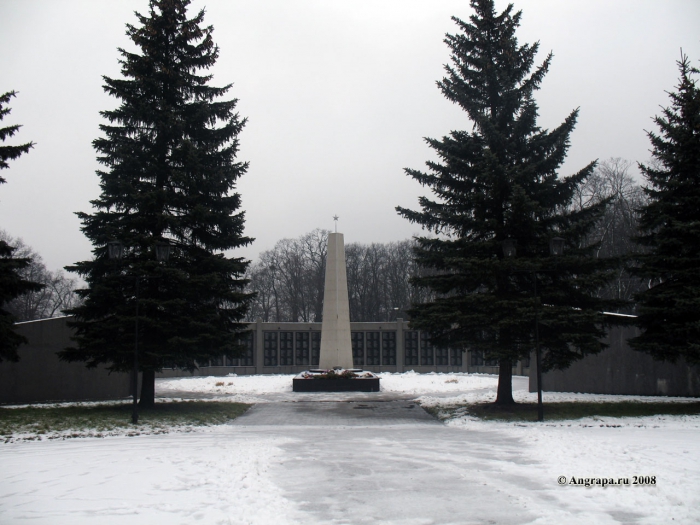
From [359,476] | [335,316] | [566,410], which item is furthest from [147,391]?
[335,316]

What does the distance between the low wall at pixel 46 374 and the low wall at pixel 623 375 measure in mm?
16112

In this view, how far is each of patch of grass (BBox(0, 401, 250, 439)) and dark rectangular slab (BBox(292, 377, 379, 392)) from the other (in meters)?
5.69

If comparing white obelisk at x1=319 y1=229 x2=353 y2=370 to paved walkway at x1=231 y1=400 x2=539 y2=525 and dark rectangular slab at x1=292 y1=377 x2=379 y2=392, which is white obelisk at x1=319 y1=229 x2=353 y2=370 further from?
paved walkway at x1=231 y1=400 x2=539 y2=525

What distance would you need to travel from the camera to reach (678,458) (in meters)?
8.33

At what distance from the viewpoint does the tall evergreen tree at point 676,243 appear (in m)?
14.4

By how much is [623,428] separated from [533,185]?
6.43m

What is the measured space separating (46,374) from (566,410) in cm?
1639

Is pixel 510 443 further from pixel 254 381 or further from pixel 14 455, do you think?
pixel 254 381

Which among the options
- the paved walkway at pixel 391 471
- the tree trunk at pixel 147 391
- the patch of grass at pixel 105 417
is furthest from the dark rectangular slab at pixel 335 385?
the paved walkway at pixel 391 471

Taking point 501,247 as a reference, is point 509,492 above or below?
below

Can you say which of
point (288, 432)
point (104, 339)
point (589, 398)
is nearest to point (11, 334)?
point (104, 339)

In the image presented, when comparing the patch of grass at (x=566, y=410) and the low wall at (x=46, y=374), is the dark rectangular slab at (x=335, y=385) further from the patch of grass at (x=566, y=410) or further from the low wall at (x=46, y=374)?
the low wall at (x=46, y=374)

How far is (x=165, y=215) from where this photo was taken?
579 inches

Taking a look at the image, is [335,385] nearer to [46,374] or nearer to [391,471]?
[46,374]
